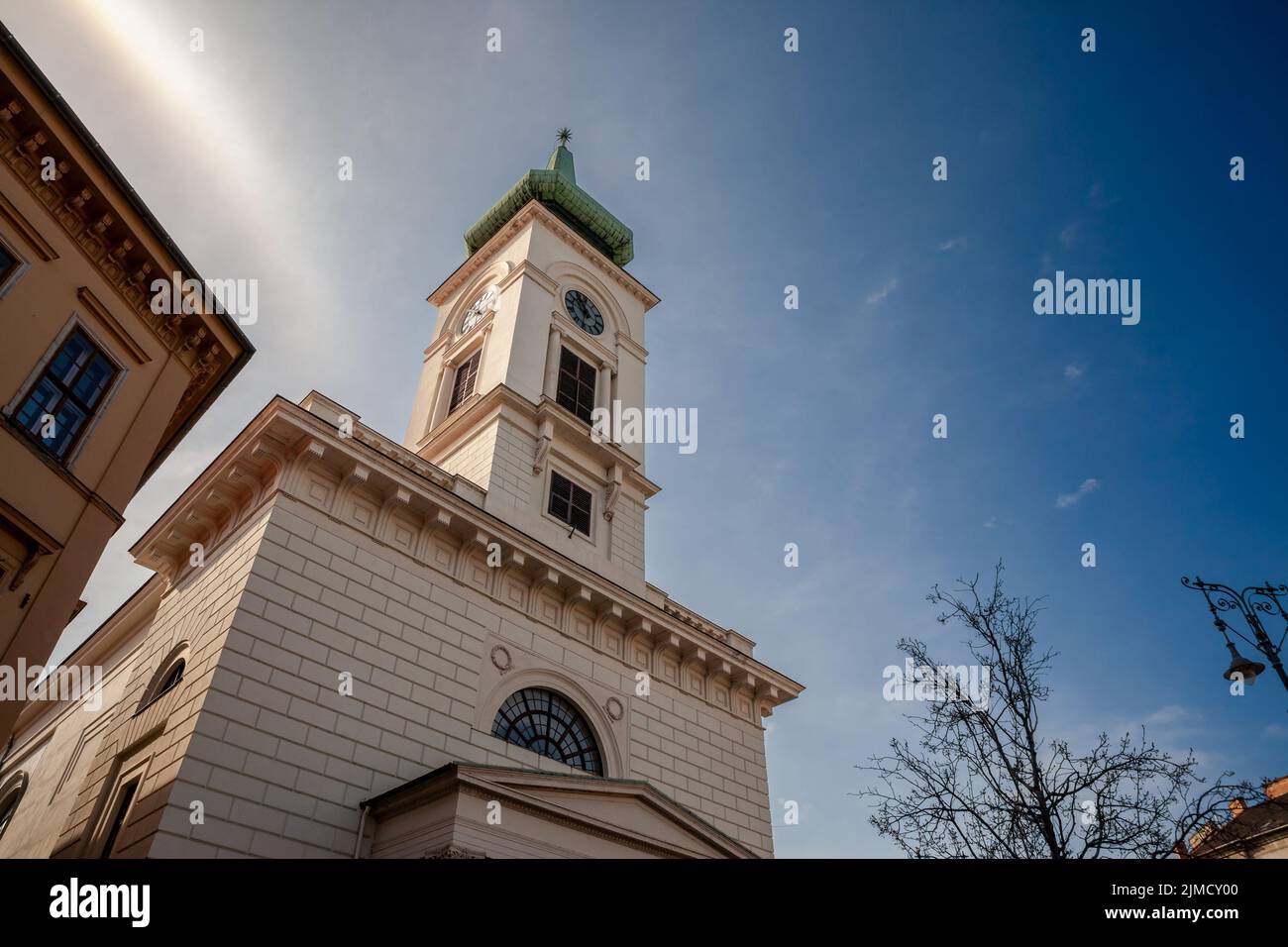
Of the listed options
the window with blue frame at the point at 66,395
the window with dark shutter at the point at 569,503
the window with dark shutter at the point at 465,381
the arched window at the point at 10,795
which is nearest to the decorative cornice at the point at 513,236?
the window with dark shutter at the point at 465,381

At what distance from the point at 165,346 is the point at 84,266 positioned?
6.69 ft

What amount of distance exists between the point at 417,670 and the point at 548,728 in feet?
11.6

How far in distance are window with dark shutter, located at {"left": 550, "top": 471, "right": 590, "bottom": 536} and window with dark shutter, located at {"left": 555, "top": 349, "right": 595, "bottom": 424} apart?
3166 millimetres

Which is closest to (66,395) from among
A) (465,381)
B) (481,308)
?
(465,381)

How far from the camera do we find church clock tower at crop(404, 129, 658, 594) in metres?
22.8

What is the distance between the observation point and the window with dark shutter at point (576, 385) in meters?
26.5

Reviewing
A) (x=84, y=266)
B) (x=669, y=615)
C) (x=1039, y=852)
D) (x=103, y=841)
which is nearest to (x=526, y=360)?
(x=669, y=615)

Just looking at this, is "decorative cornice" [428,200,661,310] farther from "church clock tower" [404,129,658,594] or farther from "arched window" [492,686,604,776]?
"arched window" [492,686,604,776]

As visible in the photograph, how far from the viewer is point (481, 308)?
29.3m

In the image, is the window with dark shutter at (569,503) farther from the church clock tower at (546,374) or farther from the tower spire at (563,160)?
the tower spire at (563,160)

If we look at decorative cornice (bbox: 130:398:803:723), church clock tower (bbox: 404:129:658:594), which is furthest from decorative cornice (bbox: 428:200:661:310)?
decorative cornice (bbox: 130:398:803:723)

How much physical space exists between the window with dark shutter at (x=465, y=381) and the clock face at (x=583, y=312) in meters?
3.89
